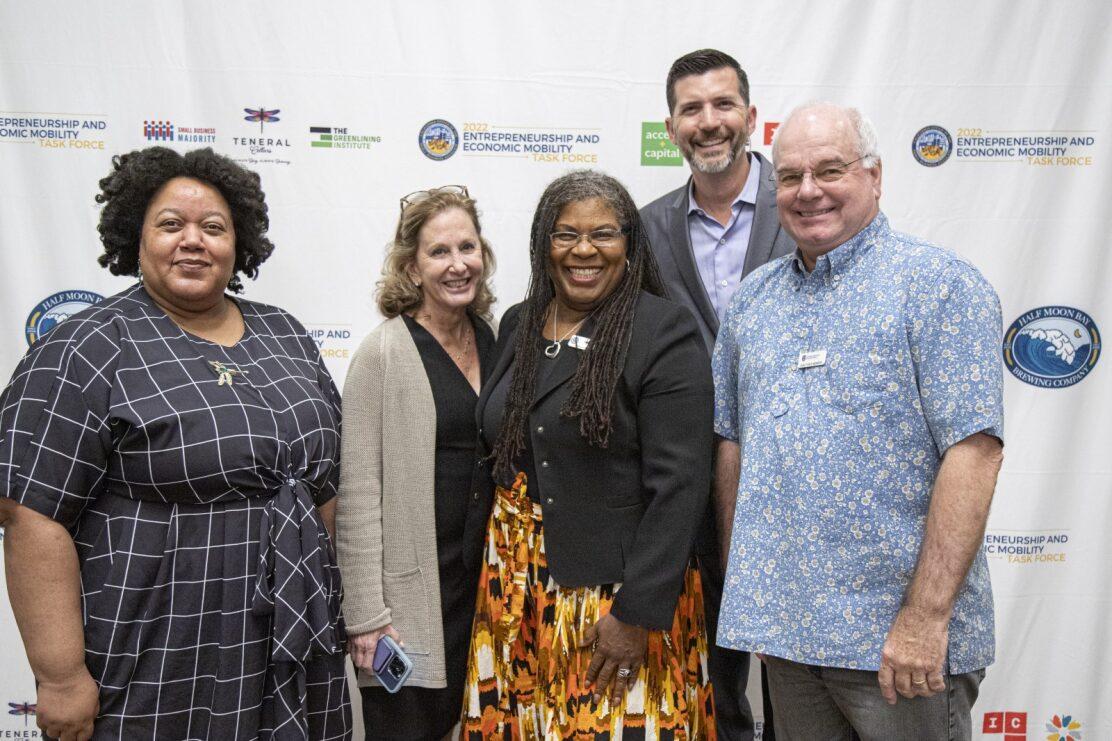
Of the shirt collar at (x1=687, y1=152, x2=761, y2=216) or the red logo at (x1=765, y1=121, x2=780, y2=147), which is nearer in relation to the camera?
the shirt collar at (x1=687, y1=152, x2=761, y2=216)

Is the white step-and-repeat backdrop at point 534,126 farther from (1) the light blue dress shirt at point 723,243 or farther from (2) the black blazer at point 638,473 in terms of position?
(2) the black blazer at point 638,473

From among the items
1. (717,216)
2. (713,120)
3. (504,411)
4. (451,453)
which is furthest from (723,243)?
(451,453)

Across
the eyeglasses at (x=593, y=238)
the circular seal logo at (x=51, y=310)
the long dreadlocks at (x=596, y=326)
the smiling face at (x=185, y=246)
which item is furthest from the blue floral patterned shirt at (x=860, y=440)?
the circular seal logo at (x=51, y=310)

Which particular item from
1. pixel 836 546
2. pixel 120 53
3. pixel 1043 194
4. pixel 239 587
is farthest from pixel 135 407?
pixel 1043 194

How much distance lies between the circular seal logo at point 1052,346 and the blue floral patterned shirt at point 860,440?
160 centimetres

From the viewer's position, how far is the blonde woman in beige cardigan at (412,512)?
2.12 meters

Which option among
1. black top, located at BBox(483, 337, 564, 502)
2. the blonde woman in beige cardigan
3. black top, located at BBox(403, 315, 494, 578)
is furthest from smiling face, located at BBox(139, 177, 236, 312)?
black top, located at BBox(483, 337, 564, 502)

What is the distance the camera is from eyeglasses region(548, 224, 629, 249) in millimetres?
1934

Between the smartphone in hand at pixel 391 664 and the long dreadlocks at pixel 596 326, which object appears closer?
the long dreadlocks at pixel 596 326

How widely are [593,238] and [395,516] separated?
88 cm

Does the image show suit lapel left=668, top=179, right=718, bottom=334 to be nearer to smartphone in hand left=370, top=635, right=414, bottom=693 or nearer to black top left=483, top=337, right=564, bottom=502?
black top left=483, top=337, right=564, bottom=502

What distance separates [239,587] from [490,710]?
0.67 m

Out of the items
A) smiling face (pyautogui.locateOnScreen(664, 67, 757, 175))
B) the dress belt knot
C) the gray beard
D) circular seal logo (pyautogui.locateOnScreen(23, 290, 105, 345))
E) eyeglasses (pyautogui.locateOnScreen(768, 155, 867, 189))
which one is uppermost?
smiling face (pyautogui.locateOnScreen(664, 67, 757, 175))

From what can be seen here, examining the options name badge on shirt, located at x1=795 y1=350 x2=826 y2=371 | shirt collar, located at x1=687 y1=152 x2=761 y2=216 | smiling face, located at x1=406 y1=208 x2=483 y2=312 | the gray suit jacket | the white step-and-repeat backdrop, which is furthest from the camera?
the white step-and-repeat backdrop
